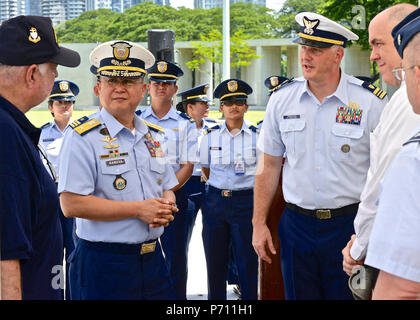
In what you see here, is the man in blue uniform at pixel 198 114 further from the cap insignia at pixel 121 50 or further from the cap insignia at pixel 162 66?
the cap insignia at pixel 121 50

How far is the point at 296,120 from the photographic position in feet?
11.1

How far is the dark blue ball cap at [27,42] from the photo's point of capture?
1.95 meters

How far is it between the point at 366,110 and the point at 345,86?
215 millimetres

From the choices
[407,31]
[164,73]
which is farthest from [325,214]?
[164,73]

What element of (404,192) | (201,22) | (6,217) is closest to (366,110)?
(404,192)

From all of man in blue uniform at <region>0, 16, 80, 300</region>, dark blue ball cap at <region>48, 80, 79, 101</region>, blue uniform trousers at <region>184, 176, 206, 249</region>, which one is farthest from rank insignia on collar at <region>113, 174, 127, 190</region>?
Answer: dark blue ball cap at <region>48, 80, 79, 101</region>

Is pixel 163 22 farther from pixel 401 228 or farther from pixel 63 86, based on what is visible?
pixel 401 228

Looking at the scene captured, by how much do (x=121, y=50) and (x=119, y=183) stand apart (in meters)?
0.81

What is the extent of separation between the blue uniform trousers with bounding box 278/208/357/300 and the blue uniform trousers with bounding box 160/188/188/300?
1.67 metres

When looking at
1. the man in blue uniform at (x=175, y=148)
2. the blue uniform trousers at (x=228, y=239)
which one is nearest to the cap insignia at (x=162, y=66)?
the man in blue uniform at (x=175, y=148)

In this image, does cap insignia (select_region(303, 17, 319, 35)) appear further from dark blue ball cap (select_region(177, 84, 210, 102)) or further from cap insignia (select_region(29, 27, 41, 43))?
dark blue ball cap (select_region(177, 84, 210, 102))

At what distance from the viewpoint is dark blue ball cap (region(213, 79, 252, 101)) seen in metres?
5.24

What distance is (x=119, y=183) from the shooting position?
2895mm
